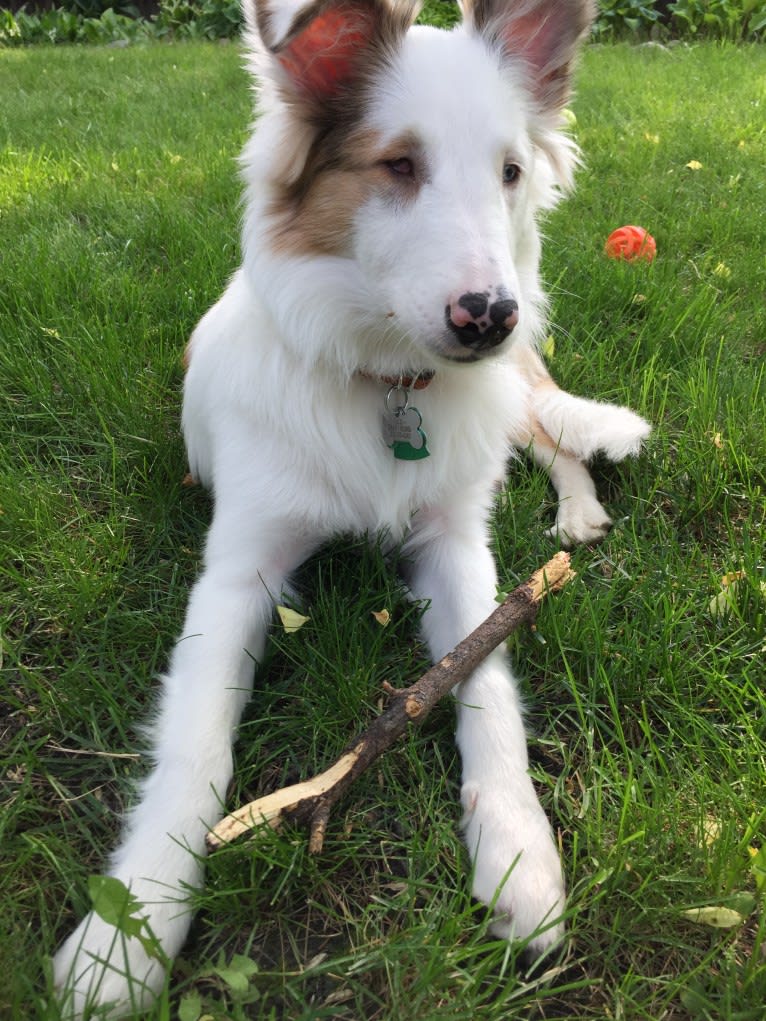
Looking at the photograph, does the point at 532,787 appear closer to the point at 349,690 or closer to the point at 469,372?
the point at 349,690

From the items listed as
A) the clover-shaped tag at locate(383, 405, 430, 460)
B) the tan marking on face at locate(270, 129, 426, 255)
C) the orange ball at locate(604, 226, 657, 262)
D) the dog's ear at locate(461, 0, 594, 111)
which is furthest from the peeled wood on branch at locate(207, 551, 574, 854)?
the orange ball at locate(604, 226, 657, 262)

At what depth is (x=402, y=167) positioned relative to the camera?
6.56 feet

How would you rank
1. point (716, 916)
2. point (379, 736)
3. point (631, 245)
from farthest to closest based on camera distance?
1. point (631, 245)
2. point (379, 736)
3. point (716, 916)

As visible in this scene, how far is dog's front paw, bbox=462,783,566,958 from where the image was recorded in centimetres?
151

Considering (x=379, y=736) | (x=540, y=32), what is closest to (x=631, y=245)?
(x=540, y=32)

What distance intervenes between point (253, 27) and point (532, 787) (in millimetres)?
1995

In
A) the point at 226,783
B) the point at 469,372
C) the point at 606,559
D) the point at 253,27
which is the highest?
the point at 253,27

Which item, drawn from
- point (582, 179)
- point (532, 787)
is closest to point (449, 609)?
point (532, 787)

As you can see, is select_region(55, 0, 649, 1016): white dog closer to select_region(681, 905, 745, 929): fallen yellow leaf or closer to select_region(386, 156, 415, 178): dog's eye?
select_region(386, 156, 415, 178): dog's eye

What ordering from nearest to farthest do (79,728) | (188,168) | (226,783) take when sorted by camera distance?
1. (226,783)
2. (79,728)
3. (188,168)

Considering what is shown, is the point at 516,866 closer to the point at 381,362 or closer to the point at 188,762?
the point at 188,762

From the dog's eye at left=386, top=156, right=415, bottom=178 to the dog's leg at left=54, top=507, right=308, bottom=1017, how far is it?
1.00m

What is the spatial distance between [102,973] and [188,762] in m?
0.45

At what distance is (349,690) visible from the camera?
6.37 ft
